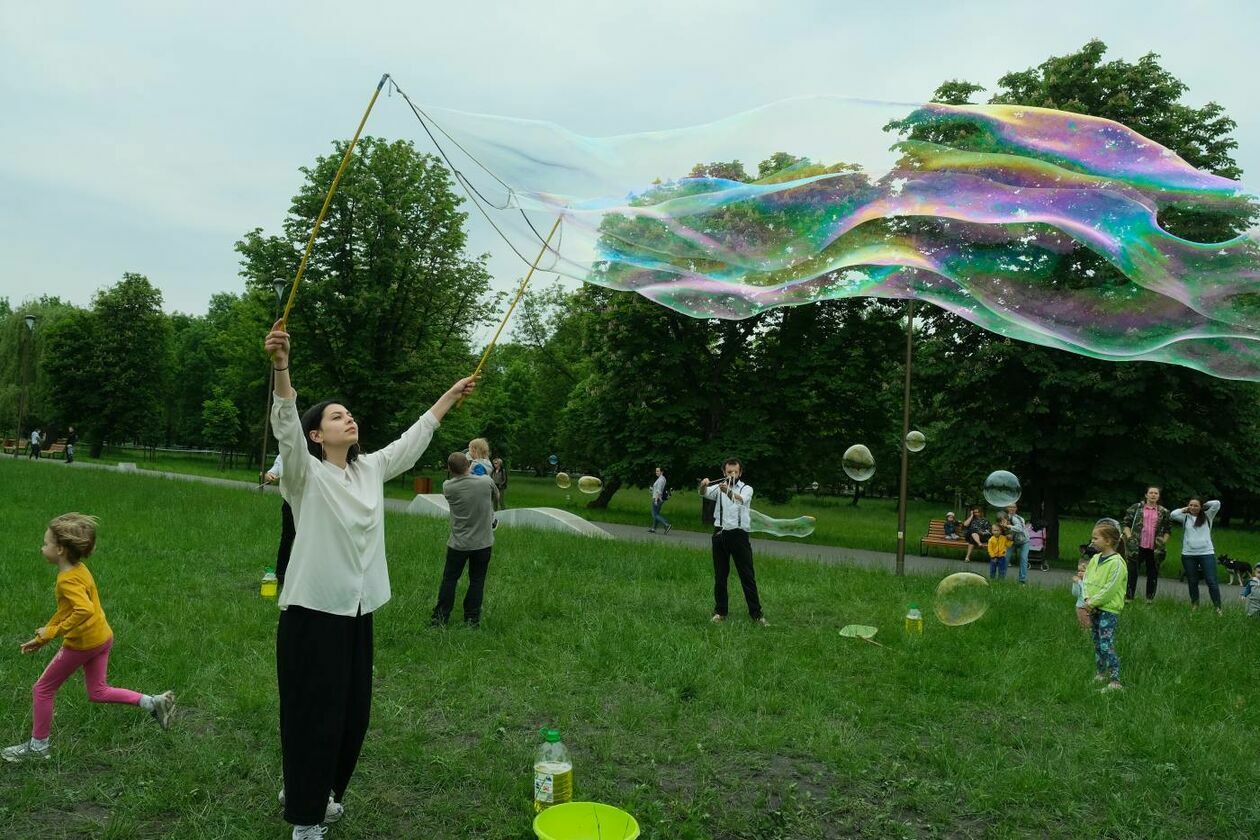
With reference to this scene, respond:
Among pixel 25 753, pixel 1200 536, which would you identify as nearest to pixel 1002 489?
pixel 1200 536

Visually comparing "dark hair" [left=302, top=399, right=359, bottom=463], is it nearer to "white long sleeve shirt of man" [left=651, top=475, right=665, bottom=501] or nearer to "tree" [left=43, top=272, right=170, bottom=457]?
"white long sleeve shirt of man" [left=651, top=475, right=665, bottom=501]

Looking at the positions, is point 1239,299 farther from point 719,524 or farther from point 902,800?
point 719,524

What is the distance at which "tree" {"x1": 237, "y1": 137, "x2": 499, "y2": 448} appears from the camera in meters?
32.0

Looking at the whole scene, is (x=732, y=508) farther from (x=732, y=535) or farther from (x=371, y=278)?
(x=371, y=278)

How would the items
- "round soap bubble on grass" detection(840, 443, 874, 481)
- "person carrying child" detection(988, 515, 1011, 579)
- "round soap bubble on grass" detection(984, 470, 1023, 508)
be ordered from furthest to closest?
"person carrying child" detection(988, 515, 1011, 579)
"round soap bubble on grass" detection(840, 443, 874, 481)
"round soap bubble on grass" detection(984, 470, 1023, 508)

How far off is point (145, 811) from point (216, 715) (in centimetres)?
140

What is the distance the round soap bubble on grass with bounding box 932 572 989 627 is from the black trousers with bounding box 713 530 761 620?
1.94m

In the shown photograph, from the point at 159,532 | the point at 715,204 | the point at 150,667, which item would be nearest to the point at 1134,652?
the point at 715,204

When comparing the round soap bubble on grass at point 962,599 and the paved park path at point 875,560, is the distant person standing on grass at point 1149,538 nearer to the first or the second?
the paved park path at point 875,560

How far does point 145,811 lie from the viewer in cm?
425

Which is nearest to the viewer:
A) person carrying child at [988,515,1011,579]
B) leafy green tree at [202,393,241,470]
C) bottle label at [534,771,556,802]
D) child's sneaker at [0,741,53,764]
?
bottle label at [534,771,556,802]

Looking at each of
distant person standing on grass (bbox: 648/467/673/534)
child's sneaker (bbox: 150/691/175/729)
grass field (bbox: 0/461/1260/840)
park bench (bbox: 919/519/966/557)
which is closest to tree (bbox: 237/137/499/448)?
distant person standing on grass (bbox: 648/467/673/534)

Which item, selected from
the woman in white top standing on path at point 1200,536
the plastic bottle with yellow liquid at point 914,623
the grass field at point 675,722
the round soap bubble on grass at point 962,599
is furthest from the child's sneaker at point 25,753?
the woman in white top standing on path at point 1200,536

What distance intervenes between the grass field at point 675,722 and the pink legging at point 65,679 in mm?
210
